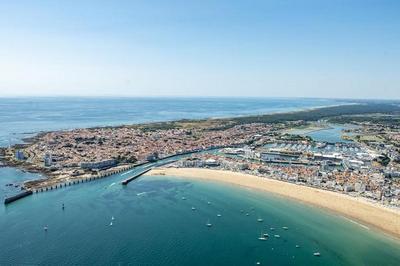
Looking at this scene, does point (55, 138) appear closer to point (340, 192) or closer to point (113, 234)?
point (113, 234)

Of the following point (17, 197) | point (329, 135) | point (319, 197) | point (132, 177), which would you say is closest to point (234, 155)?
point (132, 177)

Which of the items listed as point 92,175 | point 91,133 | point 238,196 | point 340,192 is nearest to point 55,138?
point 91,133

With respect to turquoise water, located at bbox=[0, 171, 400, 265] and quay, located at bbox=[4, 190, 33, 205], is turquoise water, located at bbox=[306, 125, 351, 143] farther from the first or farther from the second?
quay, located at bbox=[4, 190, 33, 205]

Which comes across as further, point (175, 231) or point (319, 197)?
point (319, 197)

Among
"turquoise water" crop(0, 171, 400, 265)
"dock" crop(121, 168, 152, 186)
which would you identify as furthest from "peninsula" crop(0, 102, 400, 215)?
"turquoise water" crop(0, 171, 400, 265)

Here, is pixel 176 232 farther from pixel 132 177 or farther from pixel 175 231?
pixel 132 177

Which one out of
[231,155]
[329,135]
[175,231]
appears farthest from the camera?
[329,135]

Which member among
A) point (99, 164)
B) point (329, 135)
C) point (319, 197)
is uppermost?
point (99, 164)

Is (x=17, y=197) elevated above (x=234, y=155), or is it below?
above
